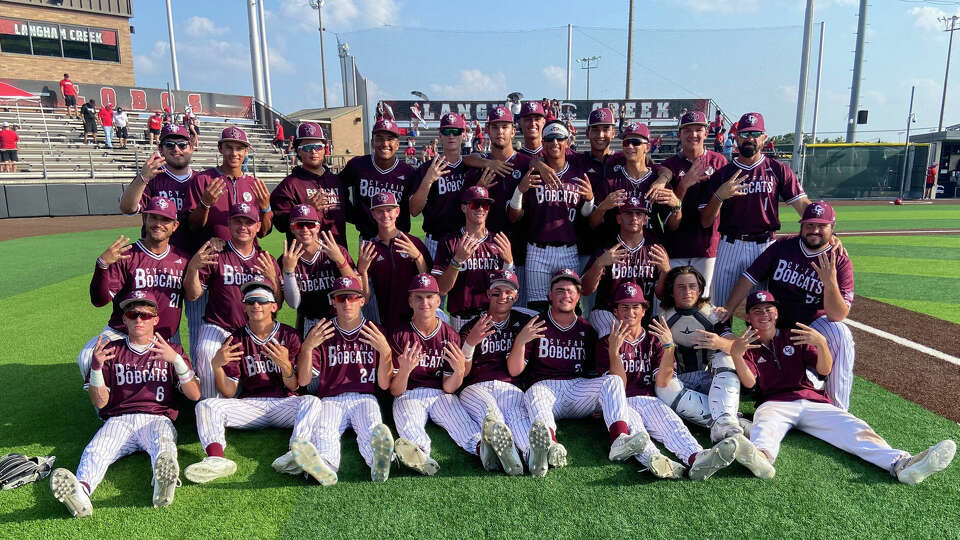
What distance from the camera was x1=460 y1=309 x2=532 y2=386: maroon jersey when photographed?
4414 millimetres

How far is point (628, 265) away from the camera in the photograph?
487cm

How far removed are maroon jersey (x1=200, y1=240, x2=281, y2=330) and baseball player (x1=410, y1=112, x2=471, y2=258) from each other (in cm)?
159

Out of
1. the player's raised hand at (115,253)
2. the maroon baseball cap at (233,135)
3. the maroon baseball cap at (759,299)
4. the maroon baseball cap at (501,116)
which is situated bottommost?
the maroon baseball cap at (759,299)

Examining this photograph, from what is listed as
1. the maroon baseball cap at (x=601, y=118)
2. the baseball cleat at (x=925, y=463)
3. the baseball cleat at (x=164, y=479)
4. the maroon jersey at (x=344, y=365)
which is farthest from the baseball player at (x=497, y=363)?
the baseball cleat at (x=925, y=463)

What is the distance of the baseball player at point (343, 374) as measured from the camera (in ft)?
12.5

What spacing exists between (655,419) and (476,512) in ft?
5.16

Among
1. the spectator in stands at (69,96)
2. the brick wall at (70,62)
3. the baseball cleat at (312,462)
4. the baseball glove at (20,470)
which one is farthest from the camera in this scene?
the brick wall at (70,62)

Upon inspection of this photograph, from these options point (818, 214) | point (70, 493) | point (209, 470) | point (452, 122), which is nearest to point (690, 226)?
point (818, 214)

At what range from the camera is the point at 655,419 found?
158 inches

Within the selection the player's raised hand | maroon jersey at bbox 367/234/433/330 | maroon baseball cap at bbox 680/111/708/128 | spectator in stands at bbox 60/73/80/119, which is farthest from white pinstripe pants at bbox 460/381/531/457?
spectator in stands at bbox 60/73/80/119

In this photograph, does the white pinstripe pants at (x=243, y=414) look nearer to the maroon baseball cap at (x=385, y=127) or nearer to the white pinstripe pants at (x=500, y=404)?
the white pinstripe pants at (x=500, y=404)

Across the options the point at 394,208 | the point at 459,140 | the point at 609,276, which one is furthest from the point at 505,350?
the point at 459,140

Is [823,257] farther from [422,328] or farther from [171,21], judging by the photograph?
[171,21]

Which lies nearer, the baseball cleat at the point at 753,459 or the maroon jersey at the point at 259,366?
the baseball cleat at the point at 753,459
